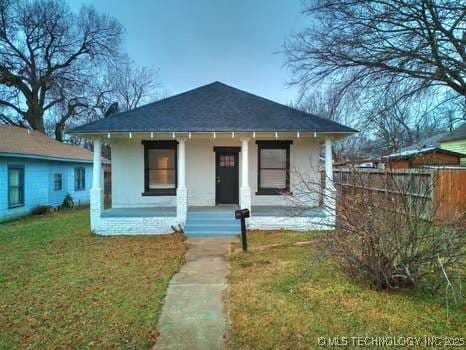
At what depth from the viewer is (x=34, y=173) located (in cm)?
1556

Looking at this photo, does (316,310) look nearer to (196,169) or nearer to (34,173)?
(196,169)

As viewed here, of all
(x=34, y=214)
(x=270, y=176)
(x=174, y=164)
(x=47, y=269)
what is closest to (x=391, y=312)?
(x=47, y=269)

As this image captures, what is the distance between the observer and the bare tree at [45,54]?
24.5m

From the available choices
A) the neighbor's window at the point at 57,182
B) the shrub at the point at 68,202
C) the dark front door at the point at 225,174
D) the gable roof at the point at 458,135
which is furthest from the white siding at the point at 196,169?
the gable roof at the point at 458,135

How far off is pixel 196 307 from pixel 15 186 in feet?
44.3

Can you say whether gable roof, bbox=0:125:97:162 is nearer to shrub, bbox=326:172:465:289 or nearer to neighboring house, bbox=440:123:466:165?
shrub, bbox=326:172:465:289

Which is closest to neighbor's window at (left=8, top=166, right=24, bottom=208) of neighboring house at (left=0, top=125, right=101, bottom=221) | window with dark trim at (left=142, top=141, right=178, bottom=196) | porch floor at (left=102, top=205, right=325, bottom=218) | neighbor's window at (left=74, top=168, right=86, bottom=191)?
neighboring house at (left=0, top=125, right=101, bottom=221)

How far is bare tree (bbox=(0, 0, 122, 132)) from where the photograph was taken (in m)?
24.5

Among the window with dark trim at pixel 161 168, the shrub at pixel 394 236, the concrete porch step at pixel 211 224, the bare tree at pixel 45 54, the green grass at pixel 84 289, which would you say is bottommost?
the green grass at pixel 84 289

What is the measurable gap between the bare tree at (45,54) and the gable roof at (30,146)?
8.93m

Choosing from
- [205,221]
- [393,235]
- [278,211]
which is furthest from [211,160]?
[393,235]

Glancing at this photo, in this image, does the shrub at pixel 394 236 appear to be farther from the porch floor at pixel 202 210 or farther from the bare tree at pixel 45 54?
the bare tree at pixel 45 54

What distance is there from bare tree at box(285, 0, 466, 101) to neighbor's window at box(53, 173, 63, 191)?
14369mm

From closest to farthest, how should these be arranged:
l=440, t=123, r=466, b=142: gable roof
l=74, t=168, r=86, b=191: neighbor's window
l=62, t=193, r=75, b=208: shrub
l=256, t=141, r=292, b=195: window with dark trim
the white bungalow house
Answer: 1. the white bungalow house
2. l=256, t=141, r=292, b=195: window with dark trim
3. l=62, t=193, r=75, b=208: shrub
4. l=74, t=168, r=86, b=191: neighbor's window
5. l=440, t=123, r=466, b=142: gable roof
